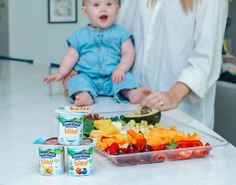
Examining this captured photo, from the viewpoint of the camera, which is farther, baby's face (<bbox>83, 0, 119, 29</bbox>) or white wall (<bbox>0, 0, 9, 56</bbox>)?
white wall (<bbox>0, 0, 9, 56</bbox>)

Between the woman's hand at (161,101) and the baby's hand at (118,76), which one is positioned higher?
the baby's hand at (118,76)

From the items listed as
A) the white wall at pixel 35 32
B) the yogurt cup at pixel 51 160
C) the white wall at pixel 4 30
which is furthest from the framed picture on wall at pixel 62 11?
the yogurt cup at pixel 51 160

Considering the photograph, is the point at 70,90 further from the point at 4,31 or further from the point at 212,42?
the point at 4,31

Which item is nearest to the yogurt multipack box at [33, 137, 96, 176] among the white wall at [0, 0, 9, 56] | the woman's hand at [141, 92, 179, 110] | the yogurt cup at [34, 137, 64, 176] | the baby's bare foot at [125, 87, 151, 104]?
the yogurt cup at [34, 137, 64, 176]

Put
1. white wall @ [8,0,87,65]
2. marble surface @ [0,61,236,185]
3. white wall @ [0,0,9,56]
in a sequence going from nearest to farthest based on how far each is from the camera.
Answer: marble surface @ [0,61,236,185], white wall @ [0,0,9,56], white wall @ [8,0,87,65]

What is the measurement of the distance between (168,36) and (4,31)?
2.27m

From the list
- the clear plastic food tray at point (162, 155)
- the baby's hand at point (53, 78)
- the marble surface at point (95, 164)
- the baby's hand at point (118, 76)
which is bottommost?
the marble surface at point (95, 164)

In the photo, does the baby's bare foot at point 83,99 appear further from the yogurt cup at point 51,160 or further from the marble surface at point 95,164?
the yogurt cup at point 51,160

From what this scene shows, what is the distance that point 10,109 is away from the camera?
1316mm

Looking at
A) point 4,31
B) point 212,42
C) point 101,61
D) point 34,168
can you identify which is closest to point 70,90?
point 101,61

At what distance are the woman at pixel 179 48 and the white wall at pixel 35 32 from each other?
2.02m

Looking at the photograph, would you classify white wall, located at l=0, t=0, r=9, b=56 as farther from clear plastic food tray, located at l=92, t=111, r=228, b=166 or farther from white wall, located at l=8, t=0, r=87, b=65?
clear plastic food tray, located at l=92, t=111, r=228, b=166

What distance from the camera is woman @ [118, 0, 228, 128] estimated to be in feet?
4.50

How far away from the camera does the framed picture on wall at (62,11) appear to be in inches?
137
